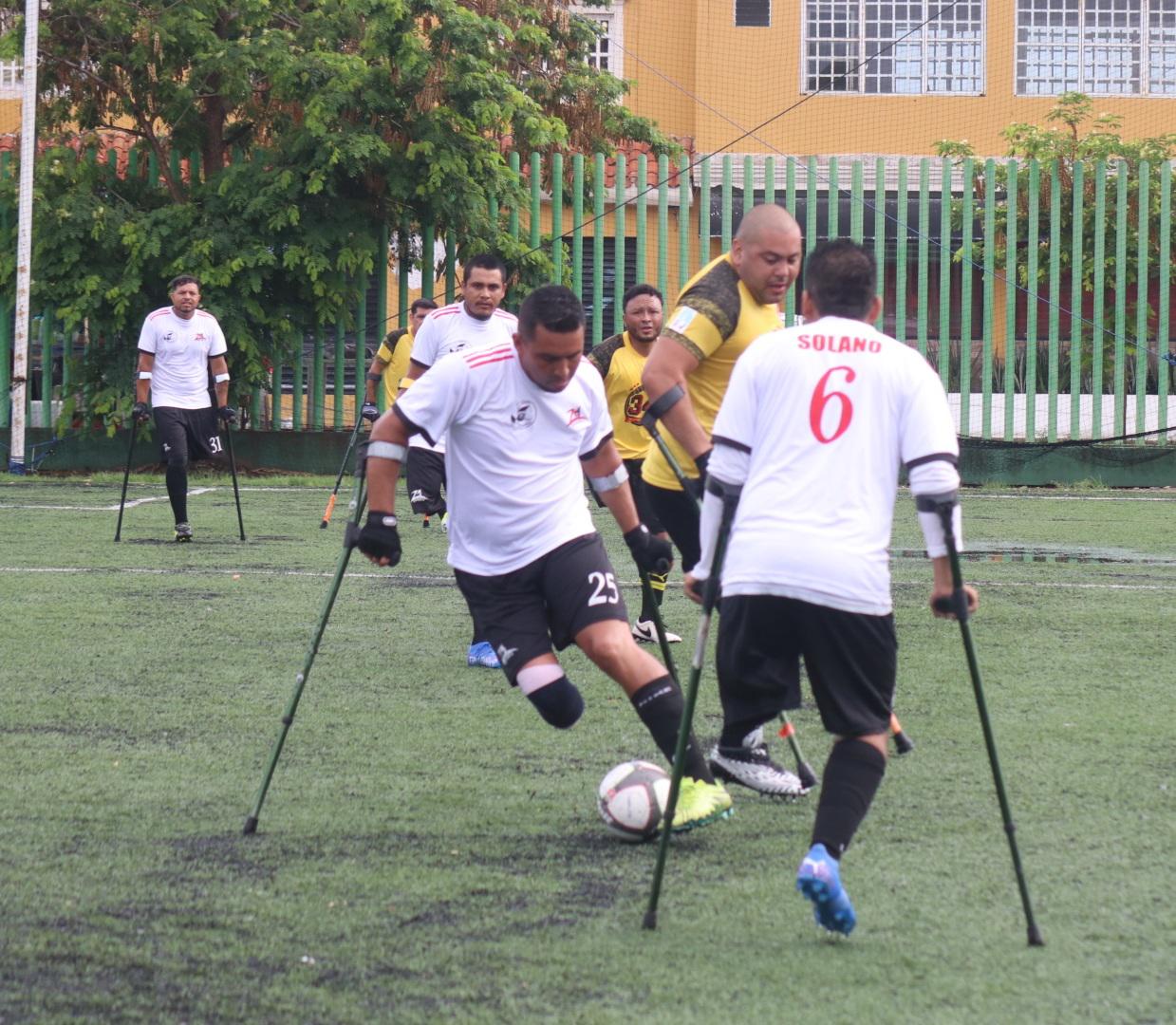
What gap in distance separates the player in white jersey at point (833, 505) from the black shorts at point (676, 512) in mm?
2720

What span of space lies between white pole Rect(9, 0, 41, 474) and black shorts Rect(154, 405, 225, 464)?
625cm

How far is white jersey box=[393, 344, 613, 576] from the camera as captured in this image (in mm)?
5457

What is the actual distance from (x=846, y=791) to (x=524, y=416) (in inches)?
65.0

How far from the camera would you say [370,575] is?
11.7 m

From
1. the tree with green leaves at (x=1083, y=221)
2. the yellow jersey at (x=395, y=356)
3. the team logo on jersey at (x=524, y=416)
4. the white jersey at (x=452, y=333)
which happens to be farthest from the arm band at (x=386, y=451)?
the tree with green leaves at (x=1083, y=221)

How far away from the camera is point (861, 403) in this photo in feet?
14.5

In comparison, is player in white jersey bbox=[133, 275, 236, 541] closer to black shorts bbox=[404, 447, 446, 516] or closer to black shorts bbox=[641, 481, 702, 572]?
black shorts bbox=[404, 447, 446, 516]

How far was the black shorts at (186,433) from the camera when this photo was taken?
1346 cm

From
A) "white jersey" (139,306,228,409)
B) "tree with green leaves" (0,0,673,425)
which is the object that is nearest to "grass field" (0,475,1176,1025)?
"white jersey" (139,306,228,409)

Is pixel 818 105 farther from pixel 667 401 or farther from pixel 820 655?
pixel 820 655

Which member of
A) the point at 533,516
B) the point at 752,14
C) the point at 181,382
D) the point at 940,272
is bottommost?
the point at 533,516

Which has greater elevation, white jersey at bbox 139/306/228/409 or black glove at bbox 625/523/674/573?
white jersey at bbox 139/306/228/409

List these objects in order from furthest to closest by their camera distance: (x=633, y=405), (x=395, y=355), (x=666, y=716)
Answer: (x=395, y=355) < (x=633, y=405) < (x=666, y=716)

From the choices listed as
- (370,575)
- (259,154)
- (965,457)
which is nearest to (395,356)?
(370,575)
